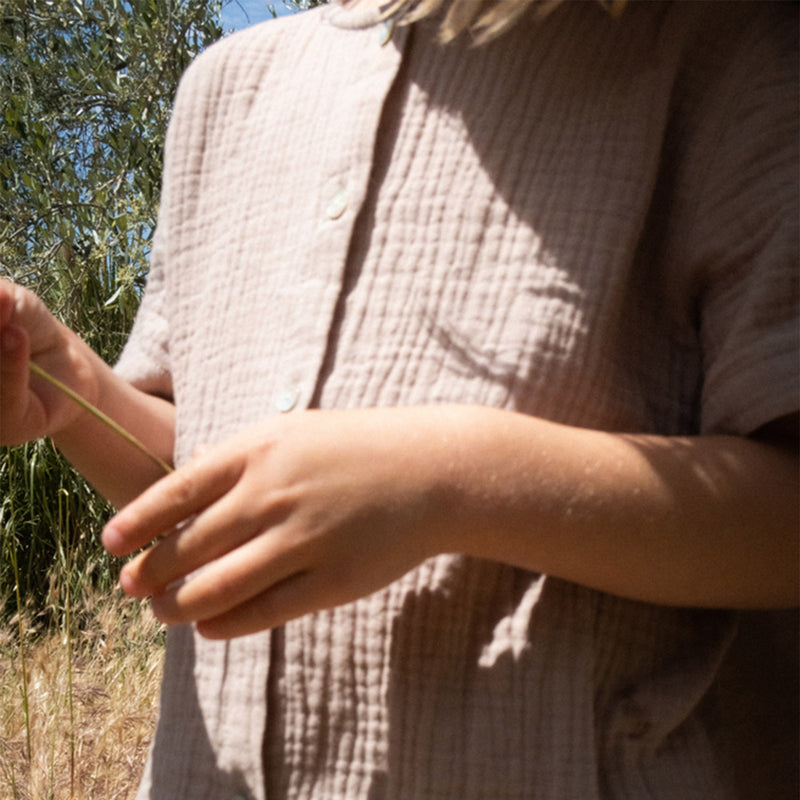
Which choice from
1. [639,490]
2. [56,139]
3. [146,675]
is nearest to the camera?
[639,490]

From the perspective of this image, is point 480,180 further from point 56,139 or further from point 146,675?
point 56,139

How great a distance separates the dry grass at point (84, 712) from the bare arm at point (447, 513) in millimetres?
992

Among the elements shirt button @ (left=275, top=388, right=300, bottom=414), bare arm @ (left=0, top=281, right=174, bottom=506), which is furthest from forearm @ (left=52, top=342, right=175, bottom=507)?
shirt button @ (left=275, top=388, right=300, bottom=414)

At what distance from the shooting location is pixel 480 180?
2.59ft

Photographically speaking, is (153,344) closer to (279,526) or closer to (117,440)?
(117,440)

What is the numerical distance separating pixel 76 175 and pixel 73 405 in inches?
107

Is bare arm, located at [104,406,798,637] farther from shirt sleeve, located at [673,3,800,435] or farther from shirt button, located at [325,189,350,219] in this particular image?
shirt button, located at [325,189,350,219]

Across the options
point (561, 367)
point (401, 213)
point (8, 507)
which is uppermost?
point (401, 213)

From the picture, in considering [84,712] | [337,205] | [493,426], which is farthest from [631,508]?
[84,712]

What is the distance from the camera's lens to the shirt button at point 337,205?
82cm

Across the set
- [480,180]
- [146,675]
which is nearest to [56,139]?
[146,675]

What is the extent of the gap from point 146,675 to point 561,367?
203 cm

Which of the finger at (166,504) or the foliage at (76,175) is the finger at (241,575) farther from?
the foliage at (76,175)

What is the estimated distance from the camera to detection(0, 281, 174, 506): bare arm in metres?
0.77
